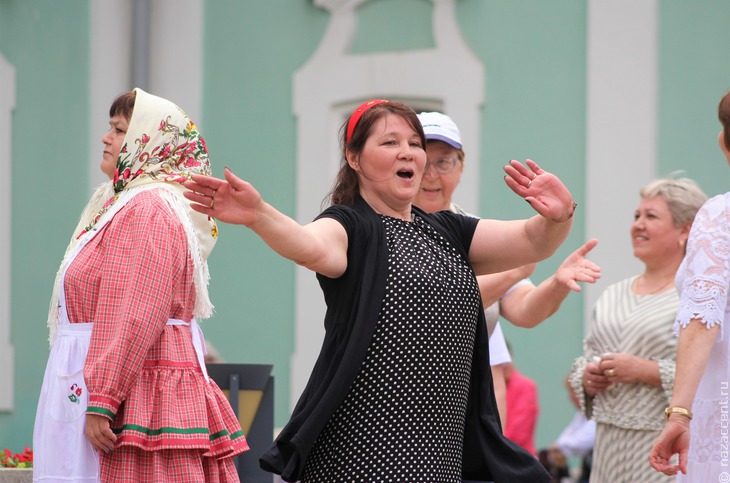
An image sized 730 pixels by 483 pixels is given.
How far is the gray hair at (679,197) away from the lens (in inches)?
218

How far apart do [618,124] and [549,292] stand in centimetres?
457

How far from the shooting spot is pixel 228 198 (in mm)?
3146

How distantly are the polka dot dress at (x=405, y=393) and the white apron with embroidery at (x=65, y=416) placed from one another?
0.88 meters

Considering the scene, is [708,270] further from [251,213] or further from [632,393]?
[251,213]

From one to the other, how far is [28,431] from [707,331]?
288 inches

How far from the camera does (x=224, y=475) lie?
13.6 feet

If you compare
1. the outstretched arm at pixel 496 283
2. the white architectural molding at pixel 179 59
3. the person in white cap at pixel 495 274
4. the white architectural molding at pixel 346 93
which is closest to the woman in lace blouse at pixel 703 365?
the person in white cap at pixel 495 274

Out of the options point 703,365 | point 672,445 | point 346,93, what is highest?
point 346,93

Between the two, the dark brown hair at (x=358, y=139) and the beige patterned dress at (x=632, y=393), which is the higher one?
the dark brown hair at (x=358, y=139)

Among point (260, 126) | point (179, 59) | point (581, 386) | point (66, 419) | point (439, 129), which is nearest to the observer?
point (66, 419)

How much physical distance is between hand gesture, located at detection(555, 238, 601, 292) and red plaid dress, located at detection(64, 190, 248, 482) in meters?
1.33

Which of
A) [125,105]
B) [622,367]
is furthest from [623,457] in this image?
[125,105]

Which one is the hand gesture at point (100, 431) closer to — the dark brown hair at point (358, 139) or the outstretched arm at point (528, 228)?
the dark brown hair at point (358, 139)

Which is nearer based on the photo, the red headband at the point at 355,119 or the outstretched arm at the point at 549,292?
the red headband at the point at 355,119
